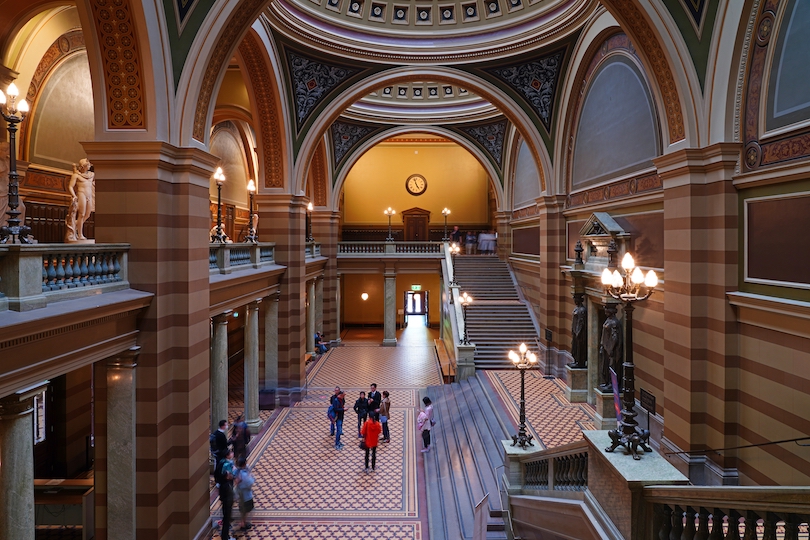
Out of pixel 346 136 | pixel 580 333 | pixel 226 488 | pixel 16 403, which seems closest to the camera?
pixel 16 403

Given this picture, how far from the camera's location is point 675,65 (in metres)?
7.65

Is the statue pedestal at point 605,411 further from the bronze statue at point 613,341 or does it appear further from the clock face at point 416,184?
the clock face at point 416,184

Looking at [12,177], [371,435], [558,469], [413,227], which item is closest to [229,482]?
[371,435]

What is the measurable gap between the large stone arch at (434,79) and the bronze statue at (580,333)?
4512mm

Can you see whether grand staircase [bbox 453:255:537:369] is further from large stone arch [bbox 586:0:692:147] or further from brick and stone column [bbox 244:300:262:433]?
large stone arch [bbox 586:0:692:147]

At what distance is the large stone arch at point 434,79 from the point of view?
15242 millimetres

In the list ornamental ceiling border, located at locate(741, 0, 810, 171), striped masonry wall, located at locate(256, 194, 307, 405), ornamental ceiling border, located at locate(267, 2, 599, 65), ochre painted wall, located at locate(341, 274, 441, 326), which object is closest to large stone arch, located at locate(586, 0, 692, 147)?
ornamental ceiling border, located at locate(741, 0, 810, 171)

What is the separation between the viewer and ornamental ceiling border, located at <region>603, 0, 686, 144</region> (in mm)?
7832

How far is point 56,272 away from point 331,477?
272 inches

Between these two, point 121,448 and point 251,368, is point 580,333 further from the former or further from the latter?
point 121,448

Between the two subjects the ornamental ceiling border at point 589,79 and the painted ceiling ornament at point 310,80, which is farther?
the painted ceiling ornament at point 310,80

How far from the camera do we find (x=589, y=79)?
1316cm

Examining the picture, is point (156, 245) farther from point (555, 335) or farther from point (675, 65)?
point (555, 335)

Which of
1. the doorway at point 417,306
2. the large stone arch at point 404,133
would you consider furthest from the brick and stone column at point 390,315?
the doorway at point 417,306
